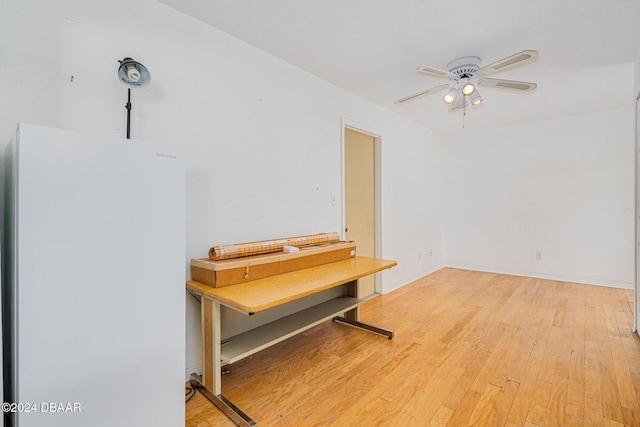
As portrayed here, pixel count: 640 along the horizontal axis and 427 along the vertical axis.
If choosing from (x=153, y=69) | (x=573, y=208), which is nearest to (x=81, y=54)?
(x=153, y=69)

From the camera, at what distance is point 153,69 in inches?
73.7

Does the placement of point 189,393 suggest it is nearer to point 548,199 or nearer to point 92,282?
point 92,282

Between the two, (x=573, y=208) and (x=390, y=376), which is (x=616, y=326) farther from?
(x=390, y=376)

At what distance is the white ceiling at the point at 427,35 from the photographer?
1.95 metres

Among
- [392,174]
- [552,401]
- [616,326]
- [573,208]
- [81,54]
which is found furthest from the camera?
[573,208]

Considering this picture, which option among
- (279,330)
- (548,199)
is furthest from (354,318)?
(548,199)

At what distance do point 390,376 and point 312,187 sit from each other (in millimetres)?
1719

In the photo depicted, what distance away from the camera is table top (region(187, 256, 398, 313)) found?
1576 millimetres

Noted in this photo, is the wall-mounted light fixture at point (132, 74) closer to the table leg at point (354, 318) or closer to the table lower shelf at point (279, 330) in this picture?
the table lower shelf at point (279, 330)

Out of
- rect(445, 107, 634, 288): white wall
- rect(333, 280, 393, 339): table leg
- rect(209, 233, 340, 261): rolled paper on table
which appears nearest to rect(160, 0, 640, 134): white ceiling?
rect(445, 107, 634, 288): white wall

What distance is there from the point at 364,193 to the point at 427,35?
201 cm

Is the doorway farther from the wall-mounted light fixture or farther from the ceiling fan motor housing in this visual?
the wall-mounted light fixture

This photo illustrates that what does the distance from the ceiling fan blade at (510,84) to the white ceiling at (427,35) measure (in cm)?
28

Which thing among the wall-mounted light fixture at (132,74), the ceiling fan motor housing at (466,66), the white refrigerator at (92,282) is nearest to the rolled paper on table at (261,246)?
the white refrigerator at (92,282)
